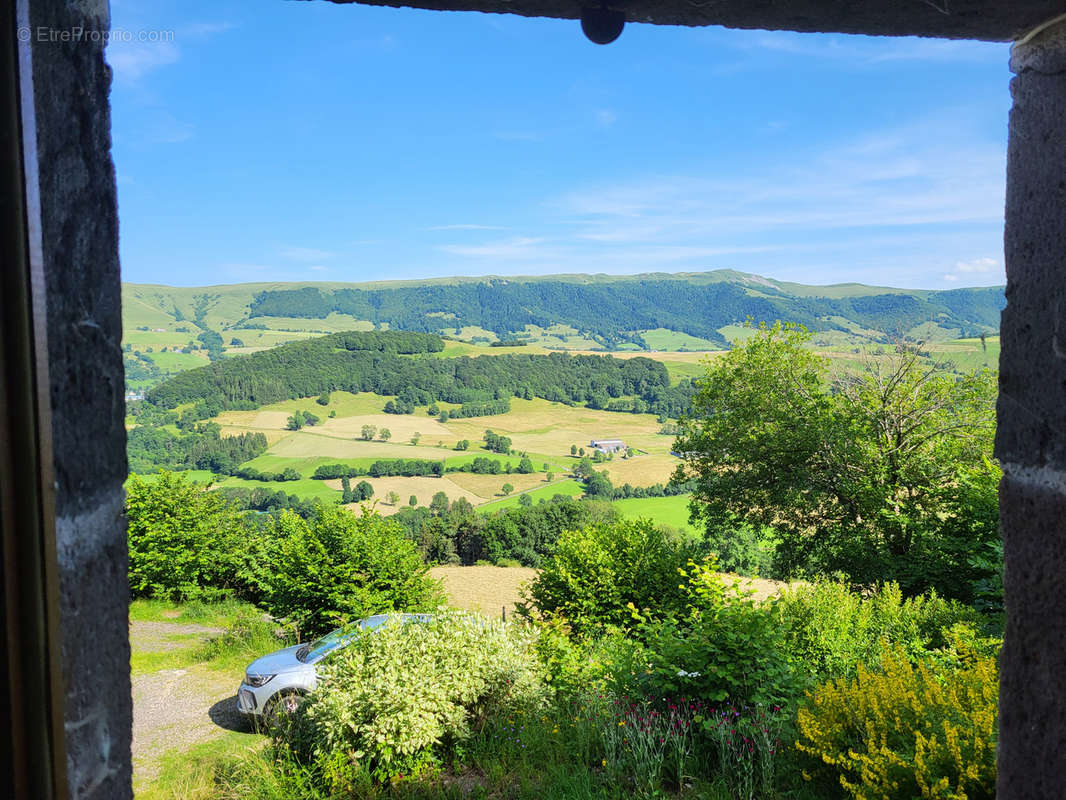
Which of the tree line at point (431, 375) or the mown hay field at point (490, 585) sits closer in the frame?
the mown hay field at point (490, 585)

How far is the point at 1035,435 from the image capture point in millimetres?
746

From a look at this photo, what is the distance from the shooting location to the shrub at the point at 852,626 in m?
6.56

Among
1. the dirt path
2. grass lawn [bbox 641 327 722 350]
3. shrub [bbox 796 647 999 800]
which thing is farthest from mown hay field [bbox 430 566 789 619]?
grass lawn [bbox 641 327 722 350]

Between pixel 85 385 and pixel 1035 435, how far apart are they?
3.24ft

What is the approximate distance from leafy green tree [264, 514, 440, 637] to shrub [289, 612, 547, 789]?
523 centimetres

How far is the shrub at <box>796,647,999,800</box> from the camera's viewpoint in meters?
3.01

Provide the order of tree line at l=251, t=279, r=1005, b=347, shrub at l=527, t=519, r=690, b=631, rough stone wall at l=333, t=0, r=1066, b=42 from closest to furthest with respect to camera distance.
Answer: rough stone wall at l=333, t=0, r=1066, b=42, shrub at l=527, t=519, r=690, b=631, tree line at l=251, t=279, r=1005, b=347

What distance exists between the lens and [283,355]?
81.8m

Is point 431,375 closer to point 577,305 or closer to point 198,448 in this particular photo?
point 198,448

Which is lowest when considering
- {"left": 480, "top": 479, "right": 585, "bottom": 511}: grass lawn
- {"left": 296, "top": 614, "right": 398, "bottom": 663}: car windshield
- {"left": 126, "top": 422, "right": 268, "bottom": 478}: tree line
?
{"left": 480, "top": 479, "right": 585, "bottom": 511}: grass lawn

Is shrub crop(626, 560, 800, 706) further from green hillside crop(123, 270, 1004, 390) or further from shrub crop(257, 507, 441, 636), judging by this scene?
green hillside crop(123, 270, 1004, 390)

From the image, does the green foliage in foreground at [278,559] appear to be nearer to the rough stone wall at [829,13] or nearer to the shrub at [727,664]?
the shrub at [727,664]

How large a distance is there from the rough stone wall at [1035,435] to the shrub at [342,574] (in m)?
10.6

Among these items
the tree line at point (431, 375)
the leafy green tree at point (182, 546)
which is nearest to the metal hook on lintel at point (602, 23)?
the leafy green tree at point (182, 546)
